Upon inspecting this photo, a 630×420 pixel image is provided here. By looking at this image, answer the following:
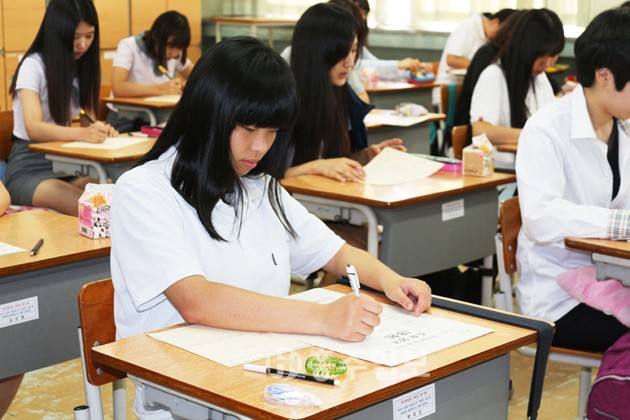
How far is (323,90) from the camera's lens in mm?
3234

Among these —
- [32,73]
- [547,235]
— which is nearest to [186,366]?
[547,235]

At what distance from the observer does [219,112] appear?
5.20ft

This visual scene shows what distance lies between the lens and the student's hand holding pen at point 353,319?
1465 millimetres

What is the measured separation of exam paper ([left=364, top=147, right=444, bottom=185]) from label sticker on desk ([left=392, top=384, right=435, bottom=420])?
5.46 ft

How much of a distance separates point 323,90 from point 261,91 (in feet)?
5.46

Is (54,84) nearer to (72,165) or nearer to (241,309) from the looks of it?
(72,165)

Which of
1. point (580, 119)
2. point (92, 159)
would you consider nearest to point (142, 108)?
point (92, 159)

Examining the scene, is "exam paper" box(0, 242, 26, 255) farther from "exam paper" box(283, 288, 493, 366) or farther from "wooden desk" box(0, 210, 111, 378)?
"exam paper" box(283, 288, 493, 366)

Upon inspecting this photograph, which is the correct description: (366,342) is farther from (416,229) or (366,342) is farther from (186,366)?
(416,229)

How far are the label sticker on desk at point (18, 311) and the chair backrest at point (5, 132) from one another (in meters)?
1.83

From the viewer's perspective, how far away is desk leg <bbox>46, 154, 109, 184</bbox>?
11.5 ft

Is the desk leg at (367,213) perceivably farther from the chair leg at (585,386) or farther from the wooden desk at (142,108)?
the wooden desk at (142,108)

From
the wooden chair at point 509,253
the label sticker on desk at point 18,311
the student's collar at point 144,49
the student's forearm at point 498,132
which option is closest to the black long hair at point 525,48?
the student's forearm at point 498,132

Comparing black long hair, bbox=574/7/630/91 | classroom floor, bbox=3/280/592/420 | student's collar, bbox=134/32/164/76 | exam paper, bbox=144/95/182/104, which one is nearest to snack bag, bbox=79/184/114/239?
classroom floor, bbox=3/280/592/420
